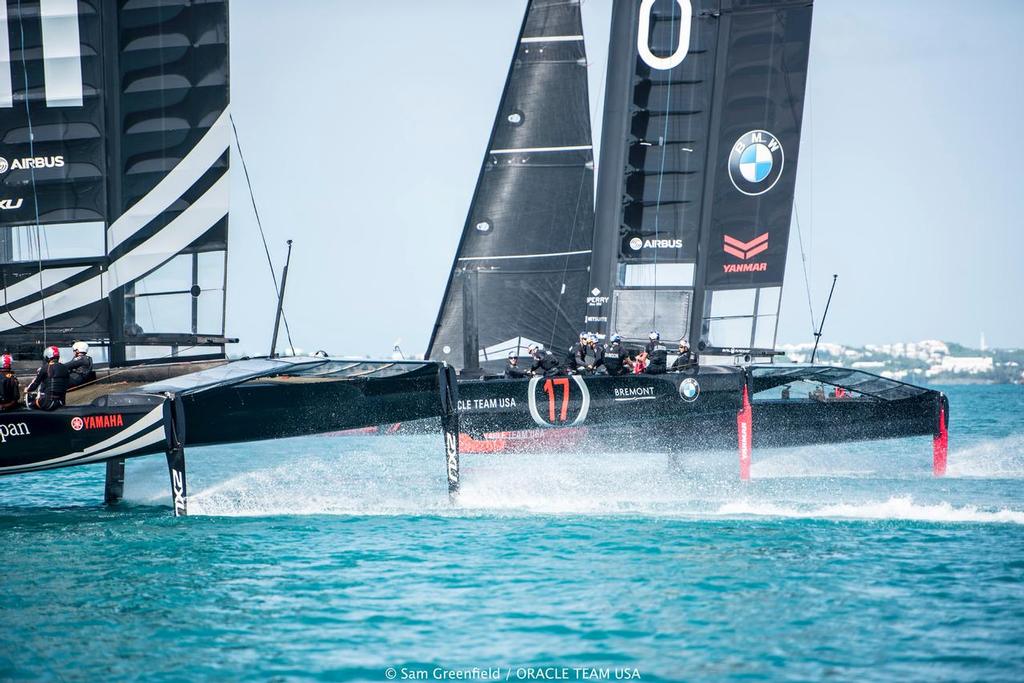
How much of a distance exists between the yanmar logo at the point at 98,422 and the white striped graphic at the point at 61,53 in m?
4.09

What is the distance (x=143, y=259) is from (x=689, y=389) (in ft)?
22.0

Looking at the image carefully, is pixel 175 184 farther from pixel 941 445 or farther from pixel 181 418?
pixel 941 445

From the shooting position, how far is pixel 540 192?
2000 cm

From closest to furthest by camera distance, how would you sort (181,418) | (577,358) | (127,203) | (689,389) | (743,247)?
(181,418) → (127,203) → (689,389) → (577,358) → (743,247)

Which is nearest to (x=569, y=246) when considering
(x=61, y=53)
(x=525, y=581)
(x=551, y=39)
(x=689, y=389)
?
(x=551, y=39)

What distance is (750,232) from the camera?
698 inches

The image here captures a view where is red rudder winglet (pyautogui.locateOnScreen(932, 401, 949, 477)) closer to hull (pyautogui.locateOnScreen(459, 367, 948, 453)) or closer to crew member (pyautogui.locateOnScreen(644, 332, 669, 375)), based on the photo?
hull (pyautogui.locateOnScreen(459, 367, 948, 453))

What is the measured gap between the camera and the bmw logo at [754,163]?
58.3ft

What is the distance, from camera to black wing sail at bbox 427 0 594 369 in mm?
19812

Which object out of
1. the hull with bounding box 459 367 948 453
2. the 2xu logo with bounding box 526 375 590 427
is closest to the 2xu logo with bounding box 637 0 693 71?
the hull with bounding box 459 367 948 453

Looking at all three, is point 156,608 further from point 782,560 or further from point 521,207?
point 521,207

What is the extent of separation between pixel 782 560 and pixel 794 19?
10.7 meters

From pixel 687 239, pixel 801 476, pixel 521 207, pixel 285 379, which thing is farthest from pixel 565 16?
pixel 285 379

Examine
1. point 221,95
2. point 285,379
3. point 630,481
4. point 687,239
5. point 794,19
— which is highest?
point 794,19
